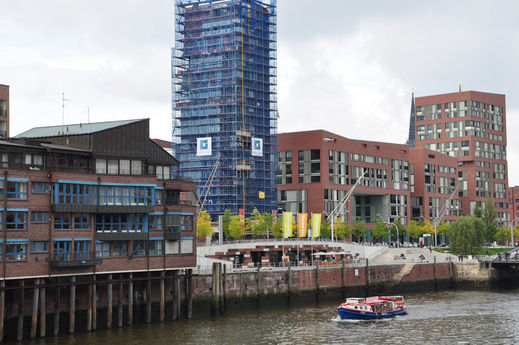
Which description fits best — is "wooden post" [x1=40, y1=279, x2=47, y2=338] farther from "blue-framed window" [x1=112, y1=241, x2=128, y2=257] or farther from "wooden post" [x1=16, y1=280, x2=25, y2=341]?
"blue-framed window" [x1=112, y1=241, x2=128, y2=257]

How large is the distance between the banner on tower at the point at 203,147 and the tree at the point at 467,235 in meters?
57.4

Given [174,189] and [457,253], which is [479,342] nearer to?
[174,189]

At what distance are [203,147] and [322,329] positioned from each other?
94.8m

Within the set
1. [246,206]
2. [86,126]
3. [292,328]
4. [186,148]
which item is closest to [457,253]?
[246,206]

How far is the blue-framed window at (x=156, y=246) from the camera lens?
9706cm

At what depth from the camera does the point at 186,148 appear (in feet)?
612

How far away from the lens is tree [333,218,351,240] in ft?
618

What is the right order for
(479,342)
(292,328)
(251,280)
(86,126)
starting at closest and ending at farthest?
(479,342) → (292,328) → (86,126) → (251,280)

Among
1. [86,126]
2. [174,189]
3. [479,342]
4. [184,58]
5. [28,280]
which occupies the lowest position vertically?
[479,342]

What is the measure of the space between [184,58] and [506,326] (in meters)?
112

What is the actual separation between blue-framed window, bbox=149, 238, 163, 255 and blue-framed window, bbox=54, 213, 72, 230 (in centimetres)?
1165

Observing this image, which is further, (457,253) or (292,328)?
(457,253)

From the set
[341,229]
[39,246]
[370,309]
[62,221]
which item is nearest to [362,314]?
[370,309]

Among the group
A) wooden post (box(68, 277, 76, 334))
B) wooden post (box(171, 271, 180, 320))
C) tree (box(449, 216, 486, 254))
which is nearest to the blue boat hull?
wooden post (box(171, 271, 180, 320))
